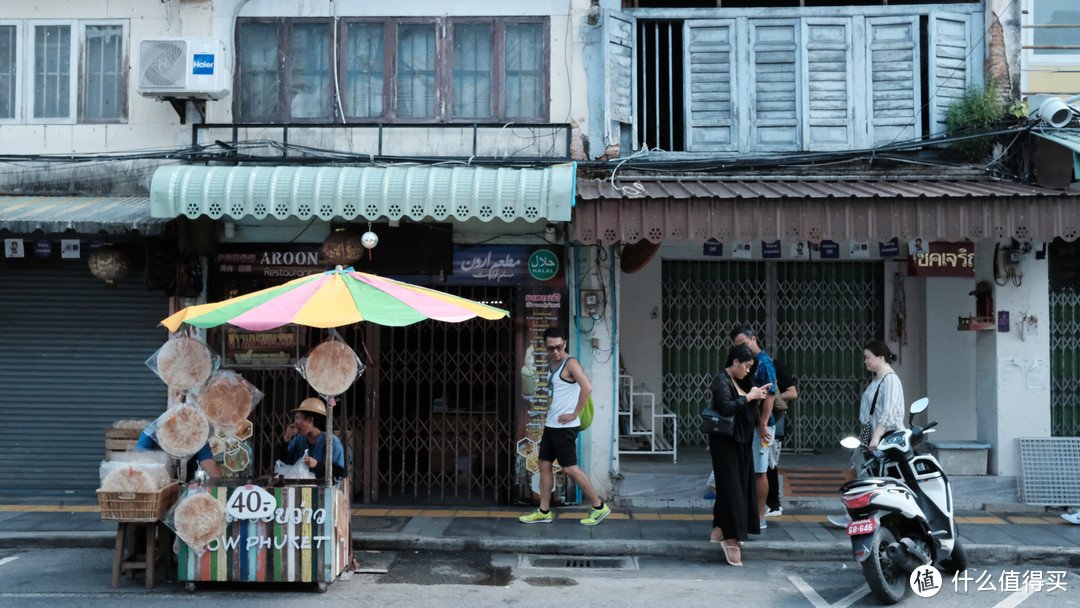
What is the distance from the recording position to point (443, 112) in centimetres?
1045

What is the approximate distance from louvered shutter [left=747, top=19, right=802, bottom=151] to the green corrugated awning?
99.1 inches

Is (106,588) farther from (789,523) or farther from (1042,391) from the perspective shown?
(1042,391)

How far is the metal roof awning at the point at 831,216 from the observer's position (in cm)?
873

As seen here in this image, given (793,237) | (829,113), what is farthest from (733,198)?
(829,113)

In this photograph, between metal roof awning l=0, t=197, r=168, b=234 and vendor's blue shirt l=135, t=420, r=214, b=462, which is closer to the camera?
vendor's blue shirt l=135, t=420, r=214, b=462

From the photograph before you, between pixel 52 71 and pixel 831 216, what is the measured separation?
8.85 meters

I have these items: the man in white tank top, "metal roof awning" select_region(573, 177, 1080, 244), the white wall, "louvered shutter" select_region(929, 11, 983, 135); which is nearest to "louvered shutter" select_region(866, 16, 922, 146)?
"louvered shutter" select_region(929, 11, 983, 135)

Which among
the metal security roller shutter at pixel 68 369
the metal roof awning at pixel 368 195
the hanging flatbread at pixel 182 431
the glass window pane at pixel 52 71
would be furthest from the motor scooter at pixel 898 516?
the glass window pane at pixel 52 71

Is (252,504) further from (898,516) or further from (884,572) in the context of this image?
(898,516)

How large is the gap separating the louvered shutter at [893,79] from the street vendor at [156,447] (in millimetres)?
7654

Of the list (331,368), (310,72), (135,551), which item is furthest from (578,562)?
(310,72)

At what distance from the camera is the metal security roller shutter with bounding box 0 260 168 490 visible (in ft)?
34.2

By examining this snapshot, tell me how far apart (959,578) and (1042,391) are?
11.9 ft

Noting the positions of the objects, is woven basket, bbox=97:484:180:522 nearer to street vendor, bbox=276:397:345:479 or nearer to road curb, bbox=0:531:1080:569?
street vendor, bbox=276:397:345:479
